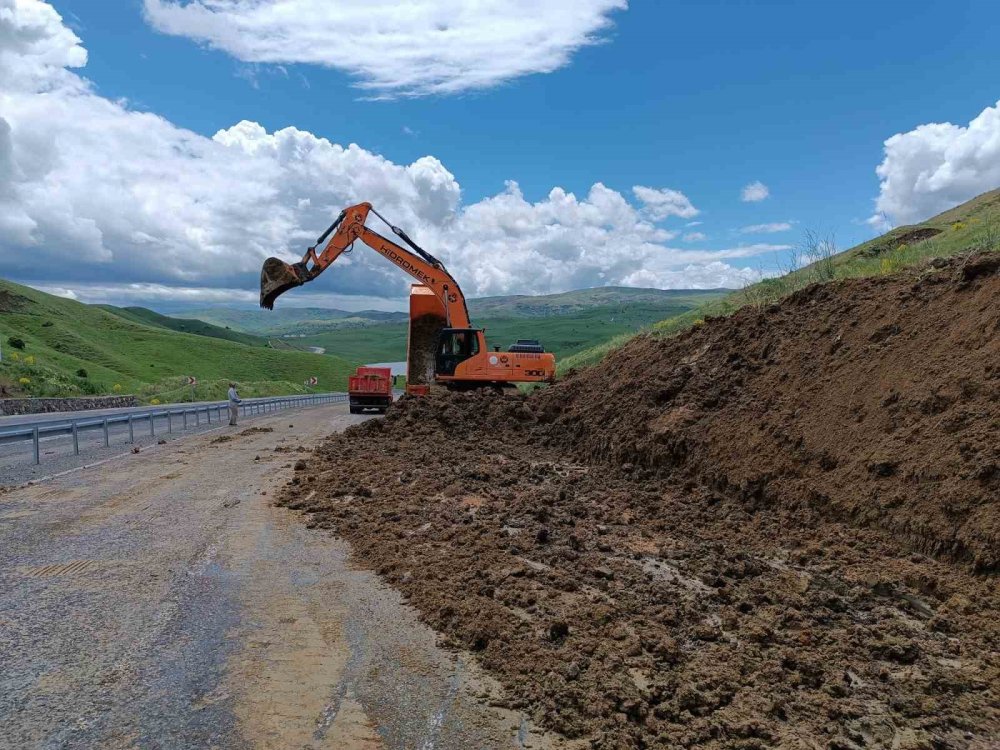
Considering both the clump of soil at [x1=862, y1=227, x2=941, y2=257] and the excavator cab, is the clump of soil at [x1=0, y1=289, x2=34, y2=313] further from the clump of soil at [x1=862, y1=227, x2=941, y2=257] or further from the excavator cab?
the clump of soil at [x1=862, y1=227, x2=941, y2=257]

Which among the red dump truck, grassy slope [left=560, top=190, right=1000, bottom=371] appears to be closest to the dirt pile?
grassy slope [left=560, top=190, right=1000, bottom=371]

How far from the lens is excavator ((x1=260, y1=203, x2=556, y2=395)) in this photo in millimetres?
19531

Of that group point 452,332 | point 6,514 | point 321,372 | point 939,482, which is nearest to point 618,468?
point 939,482

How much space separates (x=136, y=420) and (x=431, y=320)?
10.5m

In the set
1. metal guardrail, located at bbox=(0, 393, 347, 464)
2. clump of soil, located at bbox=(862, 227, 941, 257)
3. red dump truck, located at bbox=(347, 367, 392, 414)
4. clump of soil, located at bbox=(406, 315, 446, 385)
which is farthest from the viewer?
red dump truck, located at bbox=(347, 367, 392, 414)

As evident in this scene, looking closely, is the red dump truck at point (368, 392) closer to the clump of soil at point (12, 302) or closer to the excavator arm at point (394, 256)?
the excavator arm at point (394, 256)

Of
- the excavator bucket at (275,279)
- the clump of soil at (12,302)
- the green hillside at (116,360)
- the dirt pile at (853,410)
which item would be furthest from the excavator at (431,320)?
the clump of soil at (12,302)

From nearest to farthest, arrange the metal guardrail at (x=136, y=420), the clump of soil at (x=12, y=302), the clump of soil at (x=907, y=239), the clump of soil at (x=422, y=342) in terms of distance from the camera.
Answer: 1. the clump of soil at (x=907, y=239)
2. the metal guardrail at (x=136, y=420)
3. the clump of soil at (x=422, y=342)
4. the clump of soil at (x=12, y=302)

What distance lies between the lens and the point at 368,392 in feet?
107

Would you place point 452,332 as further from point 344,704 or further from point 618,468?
point 344,704

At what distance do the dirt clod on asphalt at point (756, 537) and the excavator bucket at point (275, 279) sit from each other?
939cm

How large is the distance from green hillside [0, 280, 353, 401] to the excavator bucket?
24824 millimetres

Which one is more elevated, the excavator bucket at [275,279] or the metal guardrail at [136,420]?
the excavator bucket at [275,279]

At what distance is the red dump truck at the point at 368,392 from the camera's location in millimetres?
32344
